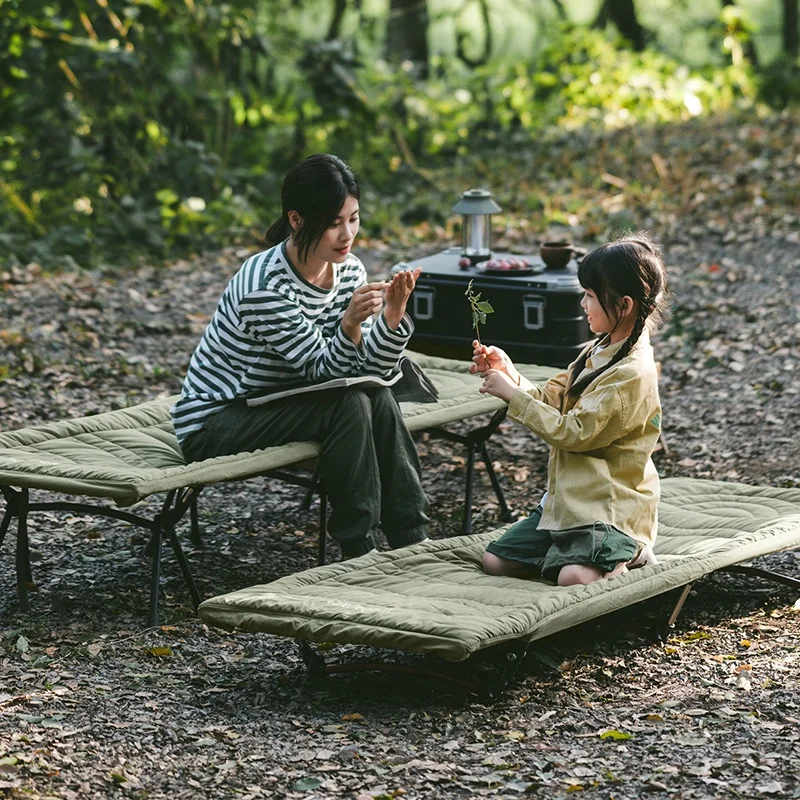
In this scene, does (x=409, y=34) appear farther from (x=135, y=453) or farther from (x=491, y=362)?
(x=491, y=362)

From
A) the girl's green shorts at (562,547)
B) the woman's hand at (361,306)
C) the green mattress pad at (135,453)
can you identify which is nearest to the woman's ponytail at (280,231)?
the woman's hand at (361,306)

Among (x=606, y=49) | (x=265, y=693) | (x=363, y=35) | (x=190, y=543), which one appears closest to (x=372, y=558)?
(x=265, y=693)

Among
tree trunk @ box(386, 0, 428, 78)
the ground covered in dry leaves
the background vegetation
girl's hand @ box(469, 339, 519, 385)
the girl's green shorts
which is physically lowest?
the ground covered in dry leaves

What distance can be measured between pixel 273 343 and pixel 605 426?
1.26 metres

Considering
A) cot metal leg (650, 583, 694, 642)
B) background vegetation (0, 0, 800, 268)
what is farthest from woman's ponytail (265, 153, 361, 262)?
background vegetation (0, 0, 800, 268)

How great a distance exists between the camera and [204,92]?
10977 millimetres

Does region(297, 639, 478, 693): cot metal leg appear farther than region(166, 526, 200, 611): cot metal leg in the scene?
No

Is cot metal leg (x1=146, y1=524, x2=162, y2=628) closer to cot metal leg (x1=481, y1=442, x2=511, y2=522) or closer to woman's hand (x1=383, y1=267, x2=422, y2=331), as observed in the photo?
woman's hand (x1=383, y1=267, x2=422, y2=331)

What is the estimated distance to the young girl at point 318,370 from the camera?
4375 mm

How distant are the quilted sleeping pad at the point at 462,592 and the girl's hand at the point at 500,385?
56 centimetres

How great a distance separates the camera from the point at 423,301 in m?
6.25

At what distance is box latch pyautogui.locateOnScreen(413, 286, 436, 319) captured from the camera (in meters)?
6.22

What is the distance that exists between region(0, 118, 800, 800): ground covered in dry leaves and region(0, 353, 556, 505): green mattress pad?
463 millimetres

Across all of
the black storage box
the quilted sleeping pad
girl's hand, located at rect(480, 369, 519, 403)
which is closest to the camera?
the quilted sleeping pad
